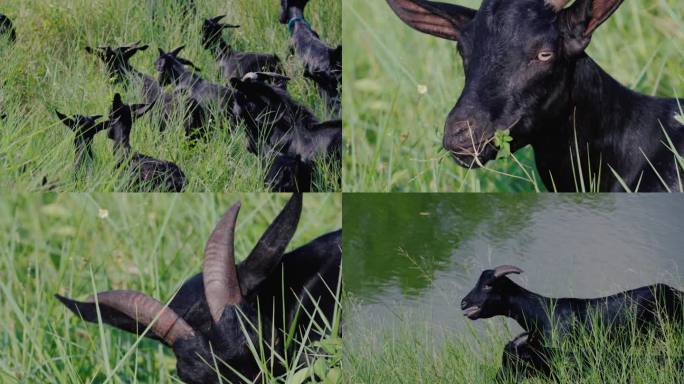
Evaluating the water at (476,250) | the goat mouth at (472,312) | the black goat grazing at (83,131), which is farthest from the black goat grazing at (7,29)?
the goat mouth at (472,312)

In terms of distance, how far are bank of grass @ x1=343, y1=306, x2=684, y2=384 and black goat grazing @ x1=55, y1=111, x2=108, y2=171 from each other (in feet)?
4.65

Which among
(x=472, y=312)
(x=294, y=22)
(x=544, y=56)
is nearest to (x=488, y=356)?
(x=472, y=312)

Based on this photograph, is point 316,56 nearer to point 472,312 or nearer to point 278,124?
point 278,124

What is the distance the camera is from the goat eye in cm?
477

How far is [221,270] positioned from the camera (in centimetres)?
491

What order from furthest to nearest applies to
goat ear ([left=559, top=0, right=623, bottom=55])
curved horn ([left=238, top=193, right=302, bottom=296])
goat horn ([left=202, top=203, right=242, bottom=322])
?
curved horn ([left=238, top=193, right=302, bottom=296]) < goat horn ([left=202, top=203, right=242, bottom=322]) < goat ear ([left=559, top=0, right=623, bottom=55])

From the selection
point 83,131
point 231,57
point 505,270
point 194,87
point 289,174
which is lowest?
point 505,270

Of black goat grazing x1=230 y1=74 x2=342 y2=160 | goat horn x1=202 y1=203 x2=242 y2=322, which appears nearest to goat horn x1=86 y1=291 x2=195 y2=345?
goat horn x1=202 y1=203 x2=242 y2=322

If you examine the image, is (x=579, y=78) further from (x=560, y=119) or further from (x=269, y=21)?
(x=269, y=21)

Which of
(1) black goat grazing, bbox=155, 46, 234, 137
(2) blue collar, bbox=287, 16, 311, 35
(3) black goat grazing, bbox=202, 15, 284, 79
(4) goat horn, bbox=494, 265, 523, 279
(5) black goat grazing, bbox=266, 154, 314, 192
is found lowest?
(4) goat horn, bbox=494, 265, 523, 279

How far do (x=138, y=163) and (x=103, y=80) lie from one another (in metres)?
0.43

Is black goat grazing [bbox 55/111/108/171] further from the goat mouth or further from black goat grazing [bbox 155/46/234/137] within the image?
the goat mouth

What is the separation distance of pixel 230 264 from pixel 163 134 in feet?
2.72

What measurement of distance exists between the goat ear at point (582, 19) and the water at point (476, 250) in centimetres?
76
